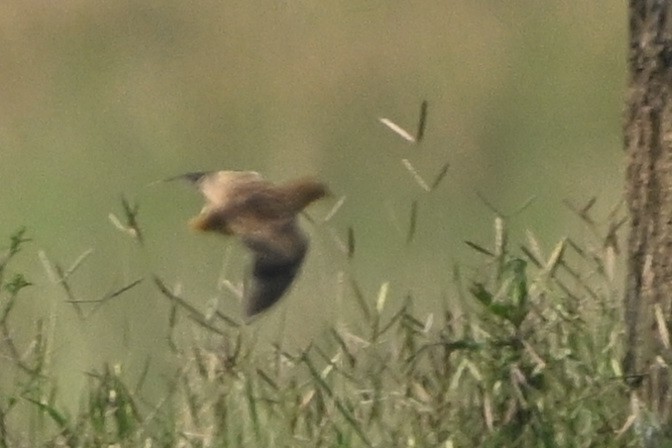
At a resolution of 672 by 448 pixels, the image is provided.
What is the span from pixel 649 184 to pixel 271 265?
617 millimetres

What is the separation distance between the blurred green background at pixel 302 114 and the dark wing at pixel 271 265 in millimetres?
1329

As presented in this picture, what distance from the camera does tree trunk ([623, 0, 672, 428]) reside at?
2086mm

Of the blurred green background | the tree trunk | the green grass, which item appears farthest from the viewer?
the blurred green background

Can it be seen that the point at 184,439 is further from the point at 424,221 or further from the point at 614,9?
the point at 614,9

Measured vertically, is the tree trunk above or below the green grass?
above

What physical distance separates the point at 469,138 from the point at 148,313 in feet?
4.82

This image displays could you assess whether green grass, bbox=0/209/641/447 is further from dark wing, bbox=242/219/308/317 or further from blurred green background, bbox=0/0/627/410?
blurred green background, bbox=0/0/627/410

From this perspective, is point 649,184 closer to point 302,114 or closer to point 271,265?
point 271,265

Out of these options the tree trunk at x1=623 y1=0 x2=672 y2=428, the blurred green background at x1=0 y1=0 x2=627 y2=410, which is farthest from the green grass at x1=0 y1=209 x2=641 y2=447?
the blurred green background at x1=0 y1=0 x2=627 y2=410

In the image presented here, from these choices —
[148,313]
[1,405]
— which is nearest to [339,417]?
[1,405]

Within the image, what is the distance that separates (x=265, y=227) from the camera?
2199mm

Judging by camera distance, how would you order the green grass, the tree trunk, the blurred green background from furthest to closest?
the blurred green background < the tree trunk < the green grass

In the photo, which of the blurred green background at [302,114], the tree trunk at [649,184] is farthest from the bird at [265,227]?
the blurred green background at [302,114]

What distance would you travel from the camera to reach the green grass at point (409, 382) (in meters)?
1.93
